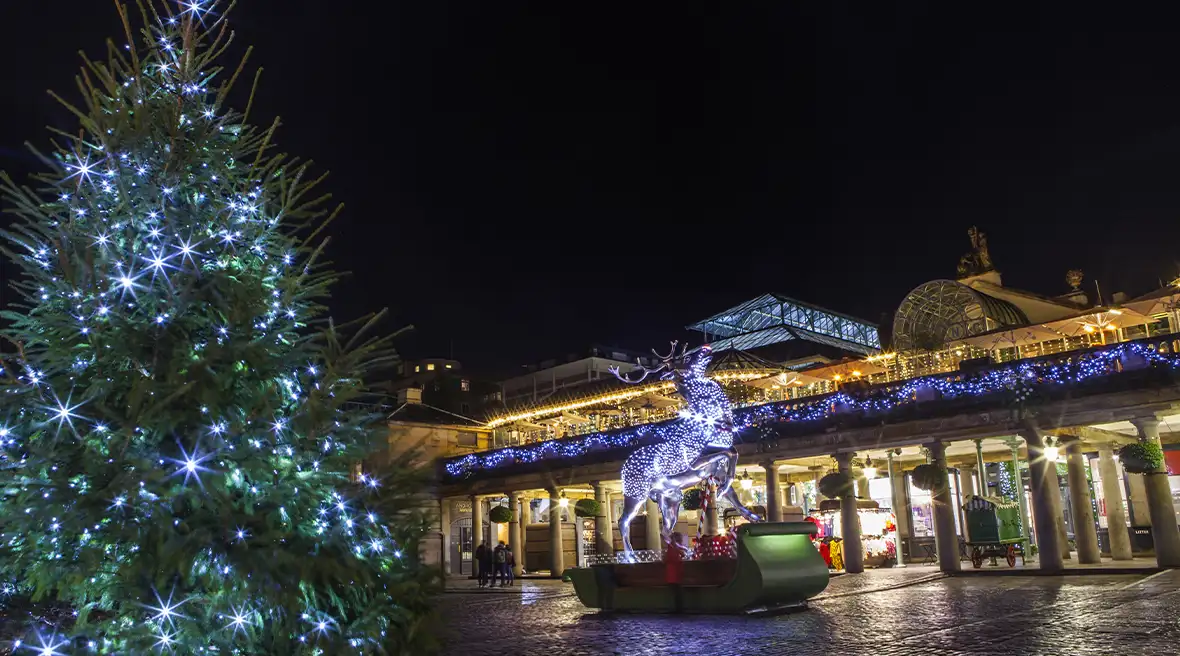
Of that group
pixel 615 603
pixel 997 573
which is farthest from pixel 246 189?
pixel 997 573

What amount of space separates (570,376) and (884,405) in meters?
42.9

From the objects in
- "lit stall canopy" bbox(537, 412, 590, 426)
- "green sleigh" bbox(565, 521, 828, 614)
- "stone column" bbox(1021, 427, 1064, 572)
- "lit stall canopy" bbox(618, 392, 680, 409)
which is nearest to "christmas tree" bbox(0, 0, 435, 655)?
"green sleigh" bbox(565, 521, 828, 614)

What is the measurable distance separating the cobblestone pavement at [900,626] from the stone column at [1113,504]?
29.0 ft

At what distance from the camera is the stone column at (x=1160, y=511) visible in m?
20.8

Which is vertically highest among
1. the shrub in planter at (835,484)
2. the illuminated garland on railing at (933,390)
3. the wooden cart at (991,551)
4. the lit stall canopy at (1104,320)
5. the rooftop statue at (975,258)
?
the rooftop statue at (975,258)

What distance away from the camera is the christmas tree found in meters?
4.85

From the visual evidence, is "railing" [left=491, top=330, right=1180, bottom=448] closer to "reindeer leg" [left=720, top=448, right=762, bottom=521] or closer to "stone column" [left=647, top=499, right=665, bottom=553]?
"stone column" [left=647, top=499, right=665, bottom=553]

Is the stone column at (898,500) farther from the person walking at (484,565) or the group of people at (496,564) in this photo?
the person walking at (484,565)

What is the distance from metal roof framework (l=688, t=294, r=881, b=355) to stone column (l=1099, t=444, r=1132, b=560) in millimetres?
23804

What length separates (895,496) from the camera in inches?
1257

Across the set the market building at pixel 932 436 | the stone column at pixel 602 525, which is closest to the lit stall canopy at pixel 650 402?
the market building at pixel 932 436

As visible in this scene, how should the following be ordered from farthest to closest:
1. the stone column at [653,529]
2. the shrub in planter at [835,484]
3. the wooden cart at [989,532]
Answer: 1. the stone column at [653,529]
2. the shrub in planter at [835,484]
3. the wooden cart at [989,532]

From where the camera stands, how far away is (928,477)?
23.5 meters

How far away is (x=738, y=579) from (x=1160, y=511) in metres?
13.2
